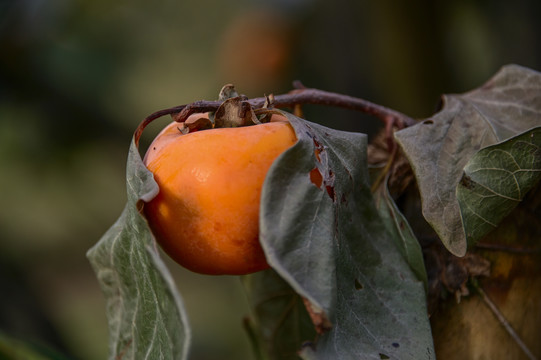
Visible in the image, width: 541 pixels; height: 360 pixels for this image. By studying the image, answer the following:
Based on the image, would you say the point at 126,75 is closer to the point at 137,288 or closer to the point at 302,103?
the point at 302,103

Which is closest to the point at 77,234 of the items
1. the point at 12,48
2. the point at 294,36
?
the point at 12,48

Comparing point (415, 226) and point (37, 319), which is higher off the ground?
point (415, 226)

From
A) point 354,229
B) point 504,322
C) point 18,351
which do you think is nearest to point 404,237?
point 354,229

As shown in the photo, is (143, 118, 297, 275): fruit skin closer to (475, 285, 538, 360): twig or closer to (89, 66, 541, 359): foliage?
(89, 66, 541, 359): foliage

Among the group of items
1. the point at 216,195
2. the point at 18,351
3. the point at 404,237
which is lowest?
the point at 18,351

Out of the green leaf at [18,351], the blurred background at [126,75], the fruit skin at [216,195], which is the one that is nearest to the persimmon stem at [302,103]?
the fruit skin at [216,195]

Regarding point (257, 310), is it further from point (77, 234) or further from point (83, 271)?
point (83, 271)

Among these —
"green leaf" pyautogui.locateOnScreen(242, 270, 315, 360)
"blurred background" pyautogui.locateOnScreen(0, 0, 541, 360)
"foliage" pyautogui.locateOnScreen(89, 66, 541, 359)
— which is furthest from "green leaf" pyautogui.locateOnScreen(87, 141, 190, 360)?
"blurred background" pyautogui.locateOnScreen(0, 0, 541, 360)
